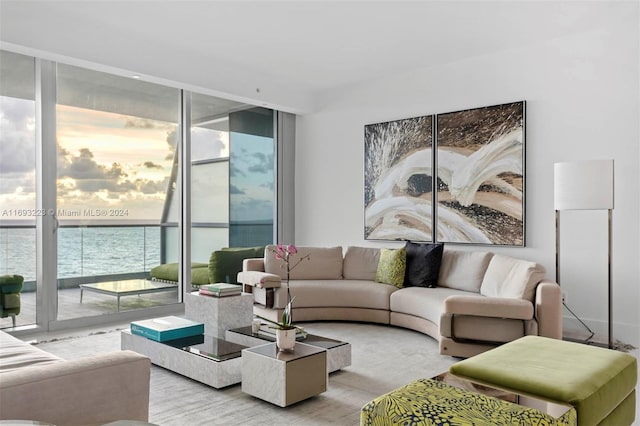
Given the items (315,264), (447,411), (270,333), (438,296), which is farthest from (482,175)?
(447,411)

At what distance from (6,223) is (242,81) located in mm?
3035

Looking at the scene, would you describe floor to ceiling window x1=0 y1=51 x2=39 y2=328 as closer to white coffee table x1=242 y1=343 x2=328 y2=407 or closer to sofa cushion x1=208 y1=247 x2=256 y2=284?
sofa cushion x1=208 y1=247 x2=256 y2=284

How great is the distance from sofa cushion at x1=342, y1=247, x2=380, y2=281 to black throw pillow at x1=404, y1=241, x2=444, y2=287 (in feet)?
1.59

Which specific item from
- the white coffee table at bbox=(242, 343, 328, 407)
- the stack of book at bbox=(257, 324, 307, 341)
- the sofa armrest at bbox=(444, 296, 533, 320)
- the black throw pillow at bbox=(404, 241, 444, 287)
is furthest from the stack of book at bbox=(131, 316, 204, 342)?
the black throw pillow at bbox=(404, 241, 444, 287)

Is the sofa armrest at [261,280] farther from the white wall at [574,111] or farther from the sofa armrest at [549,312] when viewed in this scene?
the sofa armrest at [549,312]

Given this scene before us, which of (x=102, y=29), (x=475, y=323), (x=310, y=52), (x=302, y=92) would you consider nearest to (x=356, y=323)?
(x=475, y=323)

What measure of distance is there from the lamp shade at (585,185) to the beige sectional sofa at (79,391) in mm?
3790

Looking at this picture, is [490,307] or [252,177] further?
[252,177]

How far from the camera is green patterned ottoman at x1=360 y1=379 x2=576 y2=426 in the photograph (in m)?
1.72

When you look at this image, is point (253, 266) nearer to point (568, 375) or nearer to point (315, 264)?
point (315, 264)

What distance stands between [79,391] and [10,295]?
Answer: 137 inches

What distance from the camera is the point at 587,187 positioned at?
4.11 m

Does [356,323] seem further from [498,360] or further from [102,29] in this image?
[102,29]

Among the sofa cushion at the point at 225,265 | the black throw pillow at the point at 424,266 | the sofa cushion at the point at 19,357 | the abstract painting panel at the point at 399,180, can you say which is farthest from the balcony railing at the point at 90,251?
the black throw pillow at the point at 424,266
